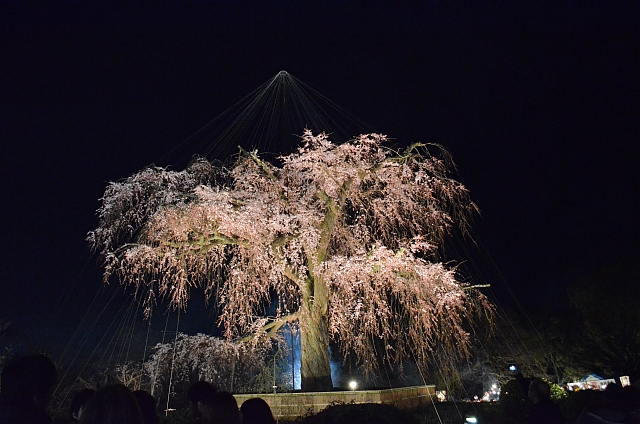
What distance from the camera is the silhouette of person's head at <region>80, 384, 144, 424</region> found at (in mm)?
2578

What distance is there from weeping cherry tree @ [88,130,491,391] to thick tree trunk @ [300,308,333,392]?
27 millimetres

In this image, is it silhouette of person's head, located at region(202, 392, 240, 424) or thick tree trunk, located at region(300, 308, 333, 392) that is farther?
thick tree trunk, located at region(300, 308, 333, 392)

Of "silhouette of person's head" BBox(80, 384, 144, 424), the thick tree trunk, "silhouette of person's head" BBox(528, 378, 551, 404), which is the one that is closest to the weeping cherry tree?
the thick tree trunk

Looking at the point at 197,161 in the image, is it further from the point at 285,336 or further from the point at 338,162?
the point at 285,336

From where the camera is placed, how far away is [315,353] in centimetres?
1235

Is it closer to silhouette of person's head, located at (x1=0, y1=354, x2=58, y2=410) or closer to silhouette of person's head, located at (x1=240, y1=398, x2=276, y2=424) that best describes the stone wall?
silhouette of person's head, located at (x1=240, y1=398, x2=276, y2=424)

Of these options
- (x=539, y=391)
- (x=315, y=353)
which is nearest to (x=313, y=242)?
(x=315, y=353)

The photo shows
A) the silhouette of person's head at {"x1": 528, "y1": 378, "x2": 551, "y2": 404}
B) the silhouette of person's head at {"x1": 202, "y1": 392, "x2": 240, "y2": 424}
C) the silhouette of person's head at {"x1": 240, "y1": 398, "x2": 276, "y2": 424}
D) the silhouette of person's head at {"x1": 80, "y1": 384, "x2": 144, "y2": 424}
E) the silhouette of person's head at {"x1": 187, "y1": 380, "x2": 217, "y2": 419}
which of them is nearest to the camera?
the silhouette of person's head at {"x1": 80, "y1": 384, "x2": 144, "y2": 424}

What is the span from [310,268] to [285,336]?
2729mm

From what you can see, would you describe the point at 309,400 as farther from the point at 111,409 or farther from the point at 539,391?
the point at 111,409

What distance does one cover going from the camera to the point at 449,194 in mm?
12078

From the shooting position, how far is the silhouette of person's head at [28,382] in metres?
2.66

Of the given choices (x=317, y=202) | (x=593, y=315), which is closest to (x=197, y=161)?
(x=317, y=202)

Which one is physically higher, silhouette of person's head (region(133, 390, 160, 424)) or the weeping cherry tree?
the weeping cherry tree
